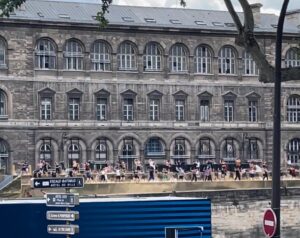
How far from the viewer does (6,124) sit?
202 feet

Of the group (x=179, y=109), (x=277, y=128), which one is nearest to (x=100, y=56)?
(x=179, y=109)

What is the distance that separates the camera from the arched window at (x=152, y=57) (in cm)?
6669

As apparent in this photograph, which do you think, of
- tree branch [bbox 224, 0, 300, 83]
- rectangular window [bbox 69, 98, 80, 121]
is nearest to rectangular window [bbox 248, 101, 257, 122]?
rectangular window [bbox 69, 98, 80, 121]

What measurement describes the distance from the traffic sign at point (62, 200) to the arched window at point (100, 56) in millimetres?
45005

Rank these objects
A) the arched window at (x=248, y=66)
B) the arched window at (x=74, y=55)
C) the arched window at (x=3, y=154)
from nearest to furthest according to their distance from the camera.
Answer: the arched window at (x=3, y=154), the arched window at (x=74, y=55), the arched window at (x=248, y=66)

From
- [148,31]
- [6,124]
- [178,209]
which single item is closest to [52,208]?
[178,209]

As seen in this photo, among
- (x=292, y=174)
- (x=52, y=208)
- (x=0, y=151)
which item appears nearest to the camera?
(x=52, y=208)

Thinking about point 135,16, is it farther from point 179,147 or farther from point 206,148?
point 206,148

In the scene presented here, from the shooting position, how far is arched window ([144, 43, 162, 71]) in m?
66.7

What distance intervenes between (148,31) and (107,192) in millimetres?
24334

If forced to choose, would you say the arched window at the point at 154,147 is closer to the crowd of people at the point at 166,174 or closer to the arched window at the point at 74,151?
the arched window at the point at 74,151

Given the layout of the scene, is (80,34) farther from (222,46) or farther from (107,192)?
(107,192)

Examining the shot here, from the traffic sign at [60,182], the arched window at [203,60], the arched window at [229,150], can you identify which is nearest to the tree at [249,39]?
the traffic sign at [60,182]

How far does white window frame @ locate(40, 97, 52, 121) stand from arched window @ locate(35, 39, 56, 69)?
2.14 m
